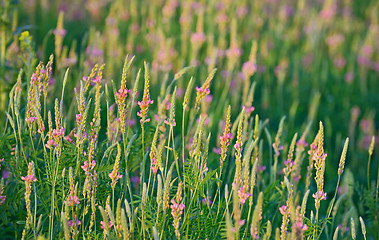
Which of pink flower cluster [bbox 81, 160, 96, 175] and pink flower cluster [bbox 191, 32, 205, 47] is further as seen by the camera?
pink flower cluster [bbox 191, 32, 205, 47]

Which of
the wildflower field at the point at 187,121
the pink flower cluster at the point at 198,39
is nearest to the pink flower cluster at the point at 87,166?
the wildflower field at the point at 187,121

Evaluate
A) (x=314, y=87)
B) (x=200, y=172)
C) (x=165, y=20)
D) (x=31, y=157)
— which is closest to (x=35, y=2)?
(x=165, y=20)

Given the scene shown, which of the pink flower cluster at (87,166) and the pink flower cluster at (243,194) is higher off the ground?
the pink flower cluster at (87,166)

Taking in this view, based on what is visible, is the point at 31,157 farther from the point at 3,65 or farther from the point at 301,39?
the point at 301,39

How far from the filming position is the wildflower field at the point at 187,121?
1.69m

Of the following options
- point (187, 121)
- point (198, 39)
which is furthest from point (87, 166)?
point (198, 39)

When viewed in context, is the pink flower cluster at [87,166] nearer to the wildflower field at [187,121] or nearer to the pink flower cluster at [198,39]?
the wildflower field at [187,121]

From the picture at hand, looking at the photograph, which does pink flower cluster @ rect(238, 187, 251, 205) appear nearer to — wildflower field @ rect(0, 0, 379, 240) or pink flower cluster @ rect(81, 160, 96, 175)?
wildflower field @ rect(0, 0, 379, 240)

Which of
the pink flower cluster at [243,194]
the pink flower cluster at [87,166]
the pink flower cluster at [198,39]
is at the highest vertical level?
the pink flower cluster at [198,39]

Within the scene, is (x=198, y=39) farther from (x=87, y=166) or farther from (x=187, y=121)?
(x=87, y=166)

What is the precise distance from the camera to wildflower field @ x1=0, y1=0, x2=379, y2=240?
169cm

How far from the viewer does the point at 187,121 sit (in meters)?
3.21

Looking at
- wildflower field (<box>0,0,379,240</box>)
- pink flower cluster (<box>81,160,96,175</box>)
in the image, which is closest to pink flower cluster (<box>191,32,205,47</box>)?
wildflower field (<box>0,0,379,240</box>)

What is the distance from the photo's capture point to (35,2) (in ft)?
17.4
